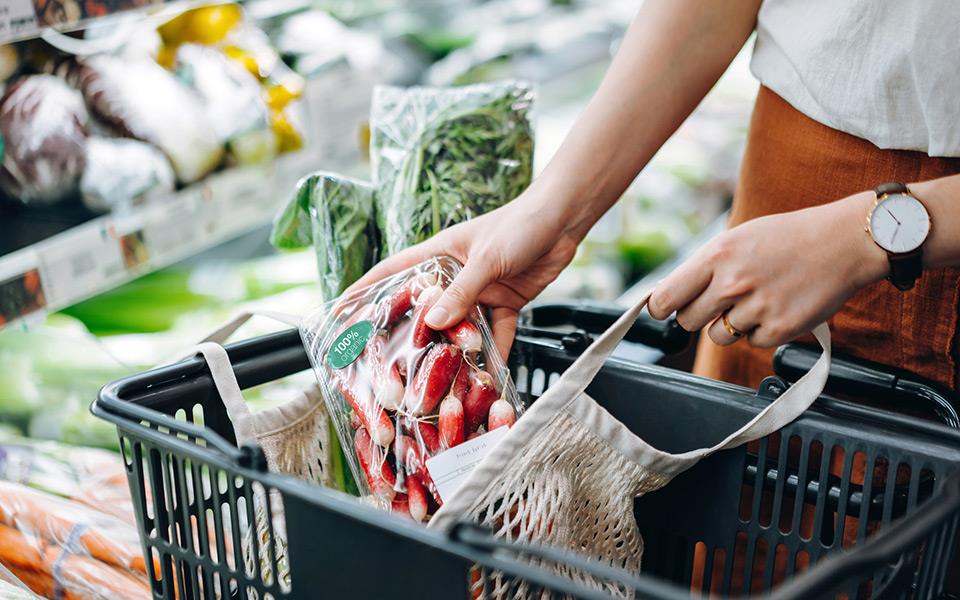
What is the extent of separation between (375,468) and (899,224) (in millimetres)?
556

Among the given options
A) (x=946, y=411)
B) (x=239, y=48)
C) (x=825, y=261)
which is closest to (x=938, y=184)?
(x=825, y=261)

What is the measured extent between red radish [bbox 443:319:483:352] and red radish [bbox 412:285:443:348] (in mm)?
22

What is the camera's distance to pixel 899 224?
0.84 m

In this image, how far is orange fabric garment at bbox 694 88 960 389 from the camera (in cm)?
105

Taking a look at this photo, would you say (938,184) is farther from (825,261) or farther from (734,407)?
(734,407)

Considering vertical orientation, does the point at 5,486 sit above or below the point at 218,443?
below

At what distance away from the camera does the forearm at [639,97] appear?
3.59ft

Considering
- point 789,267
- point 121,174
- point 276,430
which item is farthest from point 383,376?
point 121,174

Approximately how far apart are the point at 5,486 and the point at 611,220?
167cm

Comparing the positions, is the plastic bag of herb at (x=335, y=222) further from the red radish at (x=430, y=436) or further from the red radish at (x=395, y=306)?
the red radish at (x=430, y=436)

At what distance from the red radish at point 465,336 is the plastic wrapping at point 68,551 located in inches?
18.9

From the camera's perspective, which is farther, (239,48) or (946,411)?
(239,48)

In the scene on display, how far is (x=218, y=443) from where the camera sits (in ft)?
2.34

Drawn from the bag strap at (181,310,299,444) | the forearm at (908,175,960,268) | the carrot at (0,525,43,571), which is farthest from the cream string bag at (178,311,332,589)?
the forearm at (908,175,960,268)
